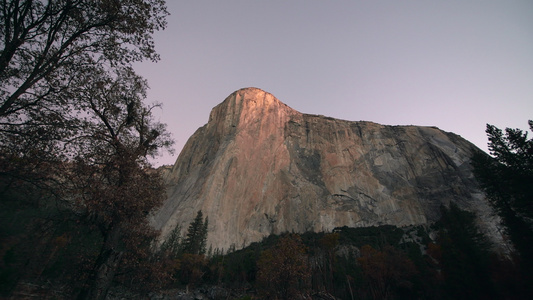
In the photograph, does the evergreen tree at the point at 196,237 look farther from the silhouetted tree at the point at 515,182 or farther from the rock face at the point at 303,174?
the silhouetted tree at the point at 515,182

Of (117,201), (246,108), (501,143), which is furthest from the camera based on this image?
(246,108)

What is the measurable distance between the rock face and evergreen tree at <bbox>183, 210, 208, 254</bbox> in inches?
111

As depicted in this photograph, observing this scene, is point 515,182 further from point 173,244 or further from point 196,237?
point 173,244

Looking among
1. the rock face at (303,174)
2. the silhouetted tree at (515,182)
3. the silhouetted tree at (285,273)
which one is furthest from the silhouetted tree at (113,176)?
the rock face at (303,174)

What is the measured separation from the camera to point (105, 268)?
795 cm

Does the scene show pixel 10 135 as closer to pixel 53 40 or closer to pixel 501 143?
pixel 53 40

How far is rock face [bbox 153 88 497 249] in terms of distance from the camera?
6469 centimetres

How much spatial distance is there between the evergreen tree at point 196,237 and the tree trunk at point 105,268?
4593 cm

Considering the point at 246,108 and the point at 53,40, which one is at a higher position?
the point at 246,108

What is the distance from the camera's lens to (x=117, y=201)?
24.7 feet

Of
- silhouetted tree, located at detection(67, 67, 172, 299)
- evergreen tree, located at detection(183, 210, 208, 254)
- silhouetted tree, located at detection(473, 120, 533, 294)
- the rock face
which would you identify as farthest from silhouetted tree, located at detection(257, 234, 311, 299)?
the rock face

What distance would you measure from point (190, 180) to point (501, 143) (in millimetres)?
70154

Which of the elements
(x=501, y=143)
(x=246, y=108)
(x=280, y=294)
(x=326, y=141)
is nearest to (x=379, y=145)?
(x=326, y=141)

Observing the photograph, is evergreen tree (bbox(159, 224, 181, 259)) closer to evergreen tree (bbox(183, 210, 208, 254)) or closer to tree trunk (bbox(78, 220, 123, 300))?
evergreen tree (bbox(183, 210, 208, 254))
